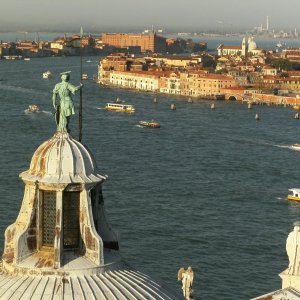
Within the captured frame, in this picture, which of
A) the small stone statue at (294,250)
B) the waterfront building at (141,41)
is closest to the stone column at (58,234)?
the small stone statue at (294,250)

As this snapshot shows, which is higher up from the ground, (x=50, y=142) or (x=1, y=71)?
(x=50, y=142)

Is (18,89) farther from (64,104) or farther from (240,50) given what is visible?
(240,50)

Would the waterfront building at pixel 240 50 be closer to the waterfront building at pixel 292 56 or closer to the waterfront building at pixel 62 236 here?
the waterfront building at pixel 292 56

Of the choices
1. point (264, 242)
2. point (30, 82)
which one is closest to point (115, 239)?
point (264, 242)

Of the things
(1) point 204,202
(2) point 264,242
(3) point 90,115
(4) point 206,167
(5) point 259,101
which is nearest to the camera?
(2) point 264,242

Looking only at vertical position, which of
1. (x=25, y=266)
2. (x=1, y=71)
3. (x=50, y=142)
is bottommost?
(x=1, y=71)

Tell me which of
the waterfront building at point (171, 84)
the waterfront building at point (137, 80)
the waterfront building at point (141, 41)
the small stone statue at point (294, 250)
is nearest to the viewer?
the small stone statue at point (294, 250)

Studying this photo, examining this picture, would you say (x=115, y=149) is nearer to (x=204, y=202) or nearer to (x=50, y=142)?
(x=204, y=202)

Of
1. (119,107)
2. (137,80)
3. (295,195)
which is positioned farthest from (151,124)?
(137,80)
